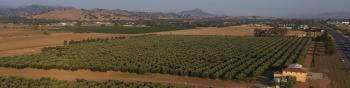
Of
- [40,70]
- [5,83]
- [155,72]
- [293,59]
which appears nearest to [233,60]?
[293,59]

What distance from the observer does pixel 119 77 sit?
123 feet

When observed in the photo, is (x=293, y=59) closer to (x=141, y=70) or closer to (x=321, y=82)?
(x=321, y=82)

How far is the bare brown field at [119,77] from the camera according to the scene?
1352 inches

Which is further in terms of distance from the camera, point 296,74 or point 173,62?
point 173,62

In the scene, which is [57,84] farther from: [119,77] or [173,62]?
[173,62]

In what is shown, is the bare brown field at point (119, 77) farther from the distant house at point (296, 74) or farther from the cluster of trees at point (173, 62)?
the distant house at point (296, 74)

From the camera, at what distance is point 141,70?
1537 inches

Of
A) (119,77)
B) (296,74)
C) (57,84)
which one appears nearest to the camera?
(57,84)

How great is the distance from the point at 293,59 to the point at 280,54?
18.2 feet

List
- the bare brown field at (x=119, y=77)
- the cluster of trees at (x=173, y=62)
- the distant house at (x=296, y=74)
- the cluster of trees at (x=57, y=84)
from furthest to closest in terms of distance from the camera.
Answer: the cluster of trees at (x=173, y=62)
the distant house at (x=296, y=74)
the bare brown field at (x=119, y=77)
the cluster of trees at (x=57, y=84)

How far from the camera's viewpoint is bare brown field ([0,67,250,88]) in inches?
1352

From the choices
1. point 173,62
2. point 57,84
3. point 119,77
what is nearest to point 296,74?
point 173,62

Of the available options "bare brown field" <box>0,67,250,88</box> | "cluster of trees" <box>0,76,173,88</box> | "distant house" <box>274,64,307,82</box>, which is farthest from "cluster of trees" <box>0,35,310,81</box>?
"cluster of trees" <box>0,76,173,88</box>

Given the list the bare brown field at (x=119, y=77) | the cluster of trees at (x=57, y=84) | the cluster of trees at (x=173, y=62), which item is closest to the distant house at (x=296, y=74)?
the cluster of trees at (x=173, y=62)
